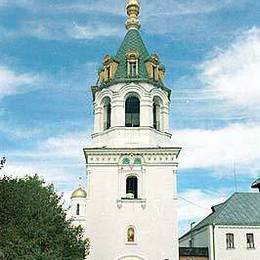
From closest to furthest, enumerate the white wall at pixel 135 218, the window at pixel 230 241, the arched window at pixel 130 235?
the white wall at pixel 135 218, the arched window at pixel 130 235, the window at pixel 230 241

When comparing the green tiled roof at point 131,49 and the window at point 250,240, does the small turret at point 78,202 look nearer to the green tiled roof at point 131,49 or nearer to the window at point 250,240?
the window at point 250,240

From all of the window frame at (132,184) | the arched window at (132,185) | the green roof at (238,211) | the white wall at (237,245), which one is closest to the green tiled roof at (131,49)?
the window frame at (132,184)

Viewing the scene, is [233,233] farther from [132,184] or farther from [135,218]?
[132,184]

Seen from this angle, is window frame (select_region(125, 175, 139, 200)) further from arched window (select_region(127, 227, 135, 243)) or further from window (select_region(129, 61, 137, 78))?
window (select_region(129, 61, 137, 78))

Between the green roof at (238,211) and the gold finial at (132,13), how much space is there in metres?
14.9

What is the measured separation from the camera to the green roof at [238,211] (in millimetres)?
40906

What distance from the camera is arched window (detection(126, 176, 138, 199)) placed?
3756 cm

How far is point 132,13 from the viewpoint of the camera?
43125 mm

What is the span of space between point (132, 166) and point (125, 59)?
7.85 m

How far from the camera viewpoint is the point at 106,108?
1561 inches

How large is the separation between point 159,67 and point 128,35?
3643 mm

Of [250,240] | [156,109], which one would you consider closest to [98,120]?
[156,109]

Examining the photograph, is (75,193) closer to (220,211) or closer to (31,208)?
(220,211)

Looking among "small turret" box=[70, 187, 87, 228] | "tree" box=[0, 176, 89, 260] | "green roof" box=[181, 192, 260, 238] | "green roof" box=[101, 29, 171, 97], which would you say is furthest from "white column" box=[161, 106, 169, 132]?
"small turret" box=[70, 187, 87, 228]
